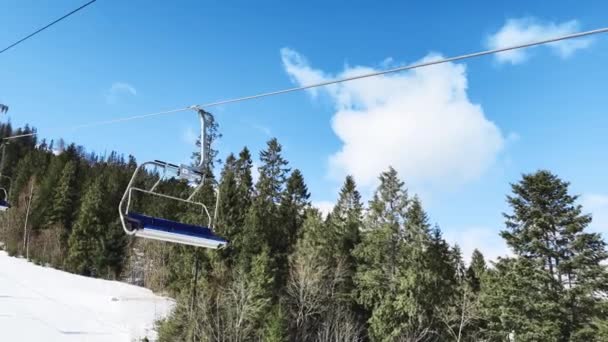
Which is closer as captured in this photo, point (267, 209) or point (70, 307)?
point (70, 307)

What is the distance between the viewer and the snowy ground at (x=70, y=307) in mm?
23109

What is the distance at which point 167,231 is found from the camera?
4.52 metres

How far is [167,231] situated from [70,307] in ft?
93.1

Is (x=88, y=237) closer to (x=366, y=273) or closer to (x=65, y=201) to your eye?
(x=65, y=201)

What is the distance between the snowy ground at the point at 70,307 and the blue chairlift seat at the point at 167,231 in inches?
882

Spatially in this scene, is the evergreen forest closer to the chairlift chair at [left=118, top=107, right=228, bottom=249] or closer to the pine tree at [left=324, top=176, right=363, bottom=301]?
the pine tree at [left=324, top=176, right=363, bottom=301]

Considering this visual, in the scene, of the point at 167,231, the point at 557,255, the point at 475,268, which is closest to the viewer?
the point at 167,231

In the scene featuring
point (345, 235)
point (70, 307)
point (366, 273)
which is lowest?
point (70, 307)

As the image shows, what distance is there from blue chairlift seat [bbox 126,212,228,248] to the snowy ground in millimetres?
22397

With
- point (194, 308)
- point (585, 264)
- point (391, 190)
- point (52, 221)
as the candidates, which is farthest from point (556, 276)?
point (52, 221)

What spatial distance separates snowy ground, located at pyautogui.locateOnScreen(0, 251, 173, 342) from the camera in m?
23.1

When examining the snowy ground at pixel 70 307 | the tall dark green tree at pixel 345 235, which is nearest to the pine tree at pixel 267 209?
the tall dark green tree at pixel 345 235

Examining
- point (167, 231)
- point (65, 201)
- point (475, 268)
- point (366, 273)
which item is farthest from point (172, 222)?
point (65, 201)

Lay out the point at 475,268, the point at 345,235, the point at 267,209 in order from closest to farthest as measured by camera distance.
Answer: the point at 345,235, the point at 267,209, the point at 475,268
